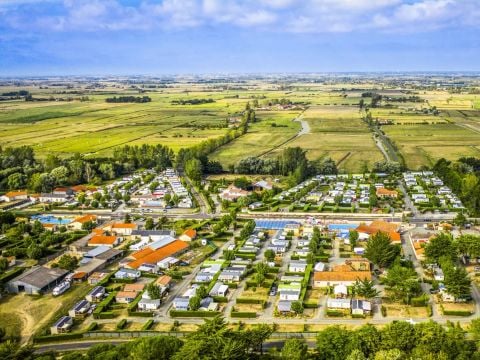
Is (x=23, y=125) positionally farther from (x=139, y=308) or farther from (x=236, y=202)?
(x=139, y=308)

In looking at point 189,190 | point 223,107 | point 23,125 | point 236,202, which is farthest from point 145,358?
point 223,107

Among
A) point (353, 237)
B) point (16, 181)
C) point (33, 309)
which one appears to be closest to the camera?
point (33, 309)

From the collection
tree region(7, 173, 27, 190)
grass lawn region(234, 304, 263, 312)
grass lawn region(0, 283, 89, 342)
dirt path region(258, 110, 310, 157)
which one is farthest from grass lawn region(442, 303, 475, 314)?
tree region(7, 173, 27, 190)

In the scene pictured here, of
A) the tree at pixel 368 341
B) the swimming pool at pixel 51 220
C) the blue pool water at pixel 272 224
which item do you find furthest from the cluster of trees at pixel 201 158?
the tree at pixel 368 341

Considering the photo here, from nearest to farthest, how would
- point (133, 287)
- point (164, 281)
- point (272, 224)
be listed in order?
point (133, 287) < point (164, 281) < point (272, 224)

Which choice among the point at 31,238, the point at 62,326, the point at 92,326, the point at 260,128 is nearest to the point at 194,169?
the point at 31,238

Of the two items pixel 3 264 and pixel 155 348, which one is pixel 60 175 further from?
pixel 155 348

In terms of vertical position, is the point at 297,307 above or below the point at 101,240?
above

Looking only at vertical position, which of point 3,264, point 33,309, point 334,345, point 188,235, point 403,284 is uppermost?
point 334,345
